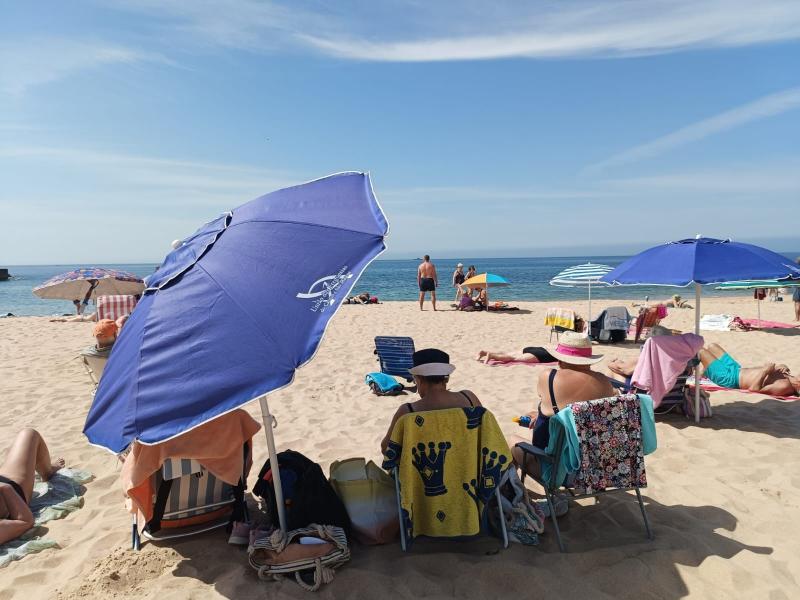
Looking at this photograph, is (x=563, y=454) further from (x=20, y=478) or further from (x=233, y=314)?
(x=20, y=478)

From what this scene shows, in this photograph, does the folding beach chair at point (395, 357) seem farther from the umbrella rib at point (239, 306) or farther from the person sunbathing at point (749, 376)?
the umbrella rib at point (239, 306)

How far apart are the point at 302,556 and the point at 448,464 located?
0.89 metres

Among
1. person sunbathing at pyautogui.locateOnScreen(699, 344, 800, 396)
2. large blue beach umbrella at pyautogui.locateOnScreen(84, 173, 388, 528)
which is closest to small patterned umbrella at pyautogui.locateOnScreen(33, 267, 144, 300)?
large blue beach umbrella at pyautogui.locateOnScreen(84, 173, 388, 528)

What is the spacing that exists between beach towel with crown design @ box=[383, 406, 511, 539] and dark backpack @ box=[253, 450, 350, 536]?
42cm

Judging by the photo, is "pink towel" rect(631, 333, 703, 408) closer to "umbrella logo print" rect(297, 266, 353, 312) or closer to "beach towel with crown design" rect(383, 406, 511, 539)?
"beach towel with crown design" rect(383, 406, 511, 539)

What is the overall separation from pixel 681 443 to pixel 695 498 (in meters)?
1.14

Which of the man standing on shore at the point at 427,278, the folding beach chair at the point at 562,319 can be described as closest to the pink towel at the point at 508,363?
the folding beach chair at the point at 562,319

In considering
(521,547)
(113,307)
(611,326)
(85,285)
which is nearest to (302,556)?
(521,547)

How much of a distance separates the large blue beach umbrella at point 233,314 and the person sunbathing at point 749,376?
5.58 m

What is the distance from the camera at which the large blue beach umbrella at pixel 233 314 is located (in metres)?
1.92

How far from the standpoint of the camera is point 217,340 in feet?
6.73

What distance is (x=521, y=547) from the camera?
9.37ft

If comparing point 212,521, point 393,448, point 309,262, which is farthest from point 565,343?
point 212,521

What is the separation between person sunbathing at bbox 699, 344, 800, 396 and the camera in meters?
5.76
